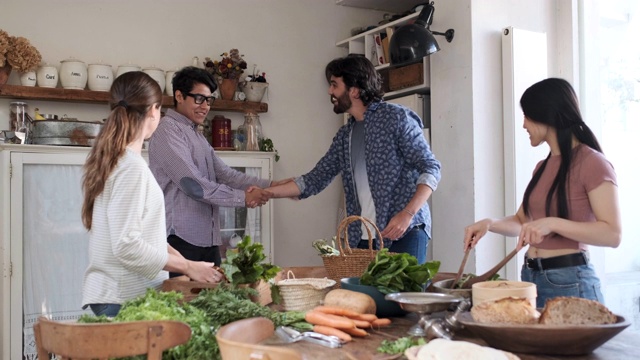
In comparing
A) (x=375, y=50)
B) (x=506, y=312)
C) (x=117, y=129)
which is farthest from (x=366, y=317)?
(x=375, y=50)

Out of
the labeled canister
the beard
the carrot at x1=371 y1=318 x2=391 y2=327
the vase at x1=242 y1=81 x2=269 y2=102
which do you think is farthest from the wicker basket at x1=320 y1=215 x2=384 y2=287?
the vase at x1=242 y1=81 x2=269 y2=102

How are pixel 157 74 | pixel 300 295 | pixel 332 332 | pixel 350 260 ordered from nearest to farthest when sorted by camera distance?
pixel 332 332, pixel 300 295, pixel 350 260, pixel 157 74

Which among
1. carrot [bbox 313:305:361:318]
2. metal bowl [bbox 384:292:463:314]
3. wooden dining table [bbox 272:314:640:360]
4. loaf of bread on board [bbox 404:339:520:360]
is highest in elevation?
metal bowl [bbox 384:292:463:314]

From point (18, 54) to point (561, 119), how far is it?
3.18 meters

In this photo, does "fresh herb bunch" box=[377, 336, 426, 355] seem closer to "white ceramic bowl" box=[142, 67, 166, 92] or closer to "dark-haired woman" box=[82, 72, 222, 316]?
"dark-haired woman" box=[82, 72, 222, 316]

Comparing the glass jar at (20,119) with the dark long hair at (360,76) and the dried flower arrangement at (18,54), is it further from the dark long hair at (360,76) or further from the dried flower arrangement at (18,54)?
the dark long hair at (360,76)

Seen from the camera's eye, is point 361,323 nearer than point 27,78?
Yes

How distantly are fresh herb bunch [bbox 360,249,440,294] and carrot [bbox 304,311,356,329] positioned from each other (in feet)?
1.05

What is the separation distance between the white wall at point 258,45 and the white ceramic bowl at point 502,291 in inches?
132

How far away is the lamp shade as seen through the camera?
386cm

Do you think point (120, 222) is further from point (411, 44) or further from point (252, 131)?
point (252, 131)

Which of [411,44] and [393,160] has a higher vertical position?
[411,44]

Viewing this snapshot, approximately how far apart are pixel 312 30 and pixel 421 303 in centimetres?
383

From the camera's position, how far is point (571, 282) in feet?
7.60
